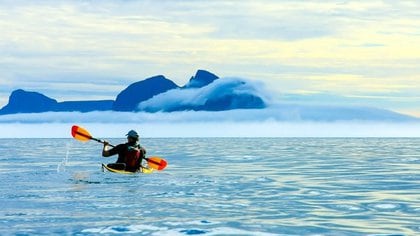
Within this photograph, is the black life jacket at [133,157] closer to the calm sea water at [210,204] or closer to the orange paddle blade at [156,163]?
the calm sea water at [210,204]

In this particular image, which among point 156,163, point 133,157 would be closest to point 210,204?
point 133,157

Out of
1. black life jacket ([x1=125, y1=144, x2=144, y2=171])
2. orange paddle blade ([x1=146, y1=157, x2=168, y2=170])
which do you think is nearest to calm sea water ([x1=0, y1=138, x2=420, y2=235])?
black life jacket ([x1=125, y1=144, x2=144, y2=171])

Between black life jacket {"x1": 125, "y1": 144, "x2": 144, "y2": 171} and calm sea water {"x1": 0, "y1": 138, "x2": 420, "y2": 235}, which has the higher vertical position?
black life jacket {"x1": 125, "y1": 144, "x2": 144, "y2": 171}

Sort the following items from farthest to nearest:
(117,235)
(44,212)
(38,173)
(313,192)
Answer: (38,173)
(313,192)
(44,212)
(117,235)

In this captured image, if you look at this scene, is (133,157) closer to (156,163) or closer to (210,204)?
(156,163)

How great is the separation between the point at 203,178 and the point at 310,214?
12809 millimetres

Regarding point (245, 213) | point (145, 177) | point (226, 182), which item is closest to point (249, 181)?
point (226, 182)

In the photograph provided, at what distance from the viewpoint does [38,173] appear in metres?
34.5

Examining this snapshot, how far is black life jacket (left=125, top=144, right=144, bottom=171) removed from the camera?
29.9 m

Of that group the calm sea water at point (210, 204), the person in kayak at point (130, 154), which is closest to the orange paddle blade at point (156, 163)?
the calm sea water at point (210, 204)

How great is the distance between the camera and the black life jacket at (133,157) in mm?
29875

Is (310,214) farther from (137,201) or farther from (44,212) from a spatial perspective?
(44,212)

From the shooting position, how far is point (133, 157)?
2997 cm

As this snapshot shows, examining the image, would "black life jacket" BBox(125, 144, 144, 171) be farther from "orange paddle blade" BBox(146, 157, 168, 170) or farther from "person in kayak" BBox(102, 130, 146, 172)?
"orange paddle blade" BBox(146, 157, 168, 170)
